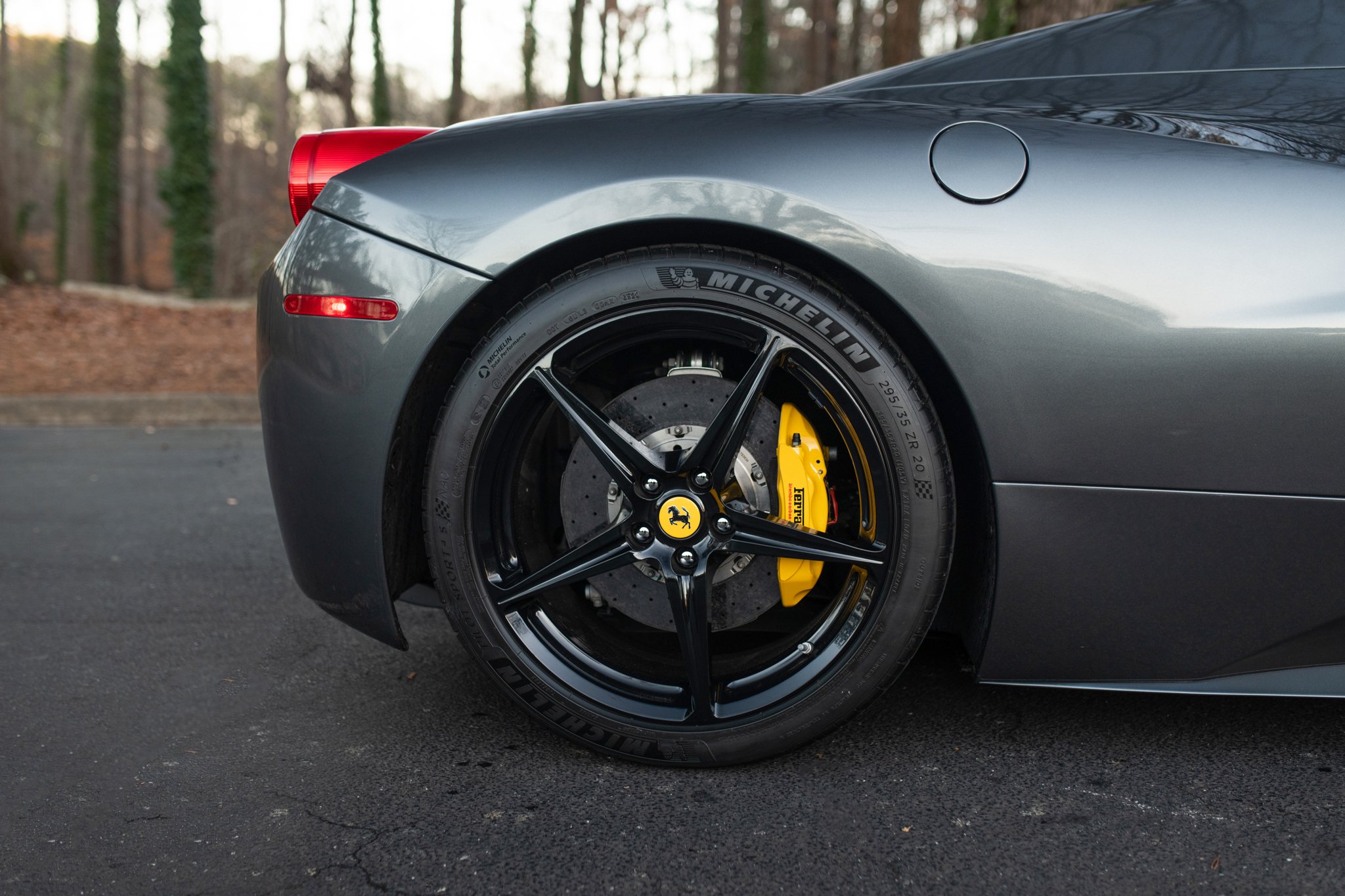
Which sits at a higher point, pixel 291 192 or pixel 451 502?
pixel 291 192

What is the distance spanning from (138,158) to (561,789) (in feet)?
117

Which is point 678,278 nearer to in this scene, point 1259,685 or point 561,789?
point 561,789

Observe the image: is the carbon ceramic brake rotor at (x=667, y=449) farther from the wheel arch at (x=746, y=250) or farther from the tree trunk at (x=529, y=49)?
the tree trunk at (x=529, y=49)

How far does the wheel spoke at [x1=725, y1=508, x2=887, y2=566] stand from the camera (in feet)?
5.27

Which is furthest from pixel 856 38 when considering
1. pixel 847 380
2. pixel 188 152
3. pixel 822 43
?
pixel 847 380

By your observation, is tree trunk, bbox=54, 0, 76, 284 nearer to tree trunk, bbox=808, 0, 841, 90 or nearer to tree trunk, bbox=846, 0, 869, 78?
tree trunk, bbox=808, 0, 841, 90

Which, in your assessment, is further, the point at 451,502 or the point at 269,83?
the point at 269,83

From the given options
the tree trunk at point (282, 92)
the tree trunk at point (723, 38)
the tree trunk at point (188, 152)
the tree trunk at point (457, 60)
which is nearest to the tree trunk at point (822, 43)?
the tree trunk at point (723, 38)

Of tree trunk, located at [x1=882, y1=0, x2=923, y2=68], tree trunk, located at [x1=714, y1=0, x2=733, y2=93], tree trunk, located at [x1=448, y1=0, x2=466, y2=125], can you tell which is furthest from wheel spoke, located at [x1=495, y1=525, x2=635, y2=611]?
tree trunk, located at [x1=714, y1=0, x2=733, y2=93]

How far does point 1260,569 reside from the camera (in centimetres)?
152

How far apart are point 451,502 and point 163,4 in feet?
70.2

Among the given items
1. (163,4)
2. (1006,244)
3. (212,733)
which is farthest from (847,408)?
(163,4)

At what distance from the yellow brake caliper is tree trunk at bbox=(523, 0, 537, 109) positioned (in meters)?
21.6

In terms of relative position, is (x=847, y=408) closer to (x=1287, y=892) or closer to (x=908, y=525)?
(x=908, y=525)
